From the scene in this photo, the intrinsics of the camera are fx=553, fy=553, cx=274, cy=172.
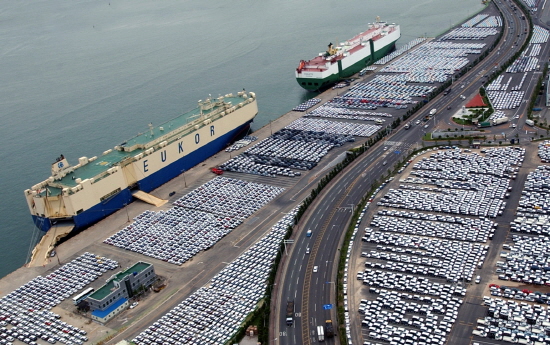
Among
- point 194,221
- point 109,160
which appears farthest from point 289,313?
point 109,160

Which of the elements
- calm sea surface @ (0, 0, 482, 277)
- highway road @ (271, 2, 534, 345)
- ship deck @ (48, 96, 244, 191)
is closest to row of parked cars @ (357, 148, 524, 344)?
highway road @ (271, 2, 534, 345)

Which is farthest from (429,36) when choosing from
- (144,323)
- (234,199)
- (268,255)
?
(144,323)

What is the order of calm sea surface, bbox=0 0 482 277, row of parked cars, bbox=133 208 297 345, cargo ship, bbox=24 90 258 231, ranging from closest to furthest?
1. row of parked cars, bbox=133 208 297 345
2. cargo ship, bbox=24 90 258 231
3. calm sea surface, bbox=0 0 482 277

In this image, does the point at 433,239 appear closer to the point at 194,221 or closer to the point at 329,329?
the point at 329,329

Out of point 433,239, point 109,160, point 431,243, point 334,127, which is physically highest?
point 109,160

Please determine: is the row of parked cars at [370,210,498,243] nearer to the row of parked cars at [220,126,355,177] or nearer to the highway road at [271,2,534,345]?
the highway road at [271,2,534,345]

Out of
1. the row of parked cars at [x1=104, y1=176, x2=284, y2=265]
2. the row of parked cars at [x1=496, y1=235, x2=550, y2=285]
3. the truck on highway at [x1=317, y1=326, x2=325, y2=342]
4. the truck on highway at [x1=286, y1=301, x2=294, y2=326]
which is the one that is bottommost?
the row of parked cars at [x1=496, y1=235, x2=550, y2=285]
